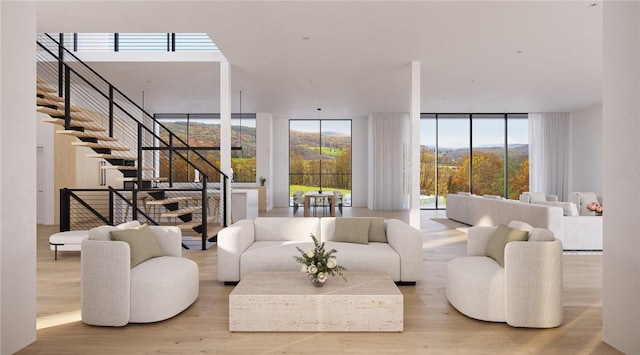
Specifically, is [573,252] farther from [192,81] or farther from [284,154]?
[284,154]

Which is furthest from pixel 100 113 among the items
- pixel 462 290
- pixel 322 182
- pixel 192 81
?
pixel 462 290

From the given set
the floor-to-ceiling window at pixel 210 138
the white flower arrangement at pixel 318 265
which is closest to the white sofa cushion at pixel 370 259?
the white flower arrangement at pixel 318 265

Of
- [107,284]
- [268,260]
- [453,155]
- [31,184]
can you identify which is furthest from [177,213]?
[453,155]

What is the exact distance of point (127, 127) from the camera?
36.9 ft

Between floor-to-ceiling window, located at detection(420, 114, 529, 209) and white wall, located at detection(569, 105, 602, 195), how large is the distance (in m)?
1.36

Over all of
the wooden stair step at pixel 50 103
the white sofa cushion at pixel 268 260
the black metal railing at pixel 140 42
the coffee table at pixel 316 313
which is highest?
the black metal railing at pixel 140 42

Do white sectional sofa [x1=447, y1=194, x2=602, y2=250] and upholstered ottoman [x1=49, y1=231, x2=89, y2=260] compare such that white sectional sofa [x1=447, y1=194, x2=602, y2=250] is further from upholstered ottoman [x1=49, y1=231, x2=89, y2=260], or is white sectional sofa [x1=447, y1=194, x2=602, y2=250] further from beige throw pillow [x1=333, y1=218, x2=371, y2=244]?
upholstered ottoman [x1=49, y1=231, x2=89, y2=260]

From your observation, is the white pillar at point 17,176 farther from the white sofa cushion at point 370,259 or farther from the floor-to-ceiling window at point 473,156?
the floor-to-ceiling window at point 473,156

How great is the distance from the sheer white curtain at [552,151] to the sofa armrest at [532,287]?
10578mm

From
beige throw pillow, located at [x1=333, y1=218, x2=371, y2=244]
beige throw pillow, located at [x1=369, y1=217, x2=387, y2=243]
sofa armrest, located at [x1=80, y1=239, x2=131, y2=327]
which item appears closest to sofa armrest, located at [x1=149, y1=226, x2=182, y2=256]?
sofa armrest, located at [x1=80, y1=239, x2=131, y2=327]

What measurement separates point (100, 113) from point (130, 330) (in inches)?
349

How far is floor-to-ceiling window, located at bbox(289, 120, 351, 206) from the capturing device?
45.4 feet

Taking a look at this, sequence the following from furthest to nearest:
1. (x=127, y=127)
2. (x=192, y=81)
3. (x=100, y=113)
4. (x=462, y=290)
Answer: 1. (x=127, y=127)
2. (x=100, y=113)
3. (x=192, y=81)
4. (x=462, y=290)

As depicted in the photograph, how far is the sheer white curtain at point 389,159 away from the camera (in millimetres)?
12734
